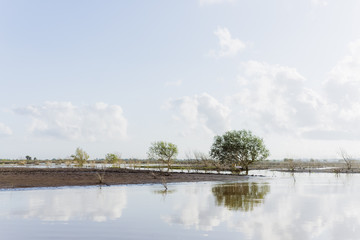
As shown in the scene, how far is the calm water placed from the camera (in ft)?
40.3

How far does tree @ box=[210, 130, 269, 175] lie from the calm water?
118ft

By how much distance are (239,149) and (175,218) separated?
4522cm

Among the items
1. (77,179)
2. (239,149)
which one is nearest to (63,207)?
(77,179)

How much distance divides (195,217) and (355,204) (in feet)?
35.9

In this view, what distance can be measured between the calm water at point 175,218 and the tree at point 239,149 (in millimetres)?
35958

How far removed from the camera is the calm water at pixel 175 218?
12273mm

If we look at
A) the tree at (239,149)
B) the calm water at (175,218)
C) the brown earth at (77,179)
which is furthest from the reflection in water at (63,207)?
the tree at (239,149)

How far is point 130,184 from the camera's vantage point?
109 feet

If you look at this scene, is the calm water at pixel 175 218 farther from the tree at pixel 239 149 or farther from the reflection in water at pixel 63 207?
the tree at pixel 239 149

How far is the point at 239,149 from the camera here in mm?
59375

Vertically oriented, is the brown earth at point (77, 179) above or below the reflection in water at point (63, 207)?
above

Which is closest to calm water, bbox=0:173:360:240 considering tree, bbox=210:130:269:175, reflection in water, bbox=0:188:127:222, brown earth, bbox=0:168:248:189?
reflection in water, bbox=0:188:127:222

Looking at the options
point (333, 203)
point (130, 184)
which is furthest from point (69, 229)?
point (130, 184)

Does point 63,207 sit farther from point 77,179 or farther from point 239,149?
point 239,149
